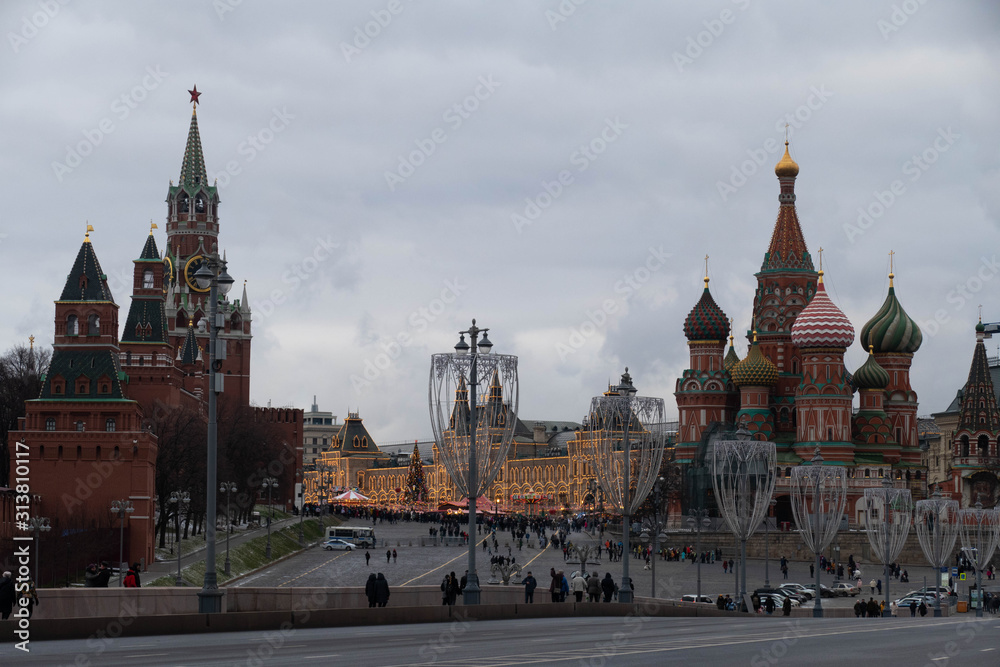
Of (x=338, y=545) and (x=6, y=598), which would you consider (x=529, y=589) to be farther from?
(x=338, y=545)

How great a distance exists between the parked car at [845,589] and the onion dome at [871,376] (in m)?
37.2

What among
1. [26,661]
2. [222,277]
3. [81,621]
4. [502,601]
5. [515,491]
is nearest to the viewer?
[26,661]

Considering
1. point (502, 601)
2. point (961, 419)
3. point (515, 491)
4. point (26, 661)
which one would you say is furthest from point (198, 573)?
point (515, 491)

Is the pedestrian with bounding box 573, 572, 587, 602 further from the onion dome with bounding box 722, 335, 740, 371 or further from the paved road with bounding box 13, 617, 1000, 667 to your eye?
the onion dome with bounding box 722, 335, 740, 371

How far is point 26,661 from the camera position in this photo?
62.8 feet

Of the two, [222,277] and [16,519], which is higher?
[222,277]

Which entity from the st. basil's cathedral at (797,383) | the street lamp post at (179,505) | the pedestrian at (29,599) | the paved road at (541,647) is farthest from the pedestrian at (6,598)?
the st. basil's cathedral at (797,383)

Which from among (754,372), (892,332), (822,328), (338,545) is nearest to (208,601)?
(338,545)

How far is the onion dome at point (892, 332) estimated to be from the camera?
11131cm

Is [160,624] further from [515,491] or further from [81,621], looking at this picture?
[515,491]

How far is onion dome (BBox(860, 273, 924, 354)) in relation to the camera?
111312 millimetres

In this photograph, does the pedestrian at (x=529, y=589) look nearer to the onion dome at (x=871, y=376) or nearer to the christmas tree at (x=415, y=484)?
the onion dome at (x=871, y=376)

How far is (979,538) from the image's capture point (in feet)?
228

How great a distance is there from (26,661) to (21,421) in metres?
53.7
